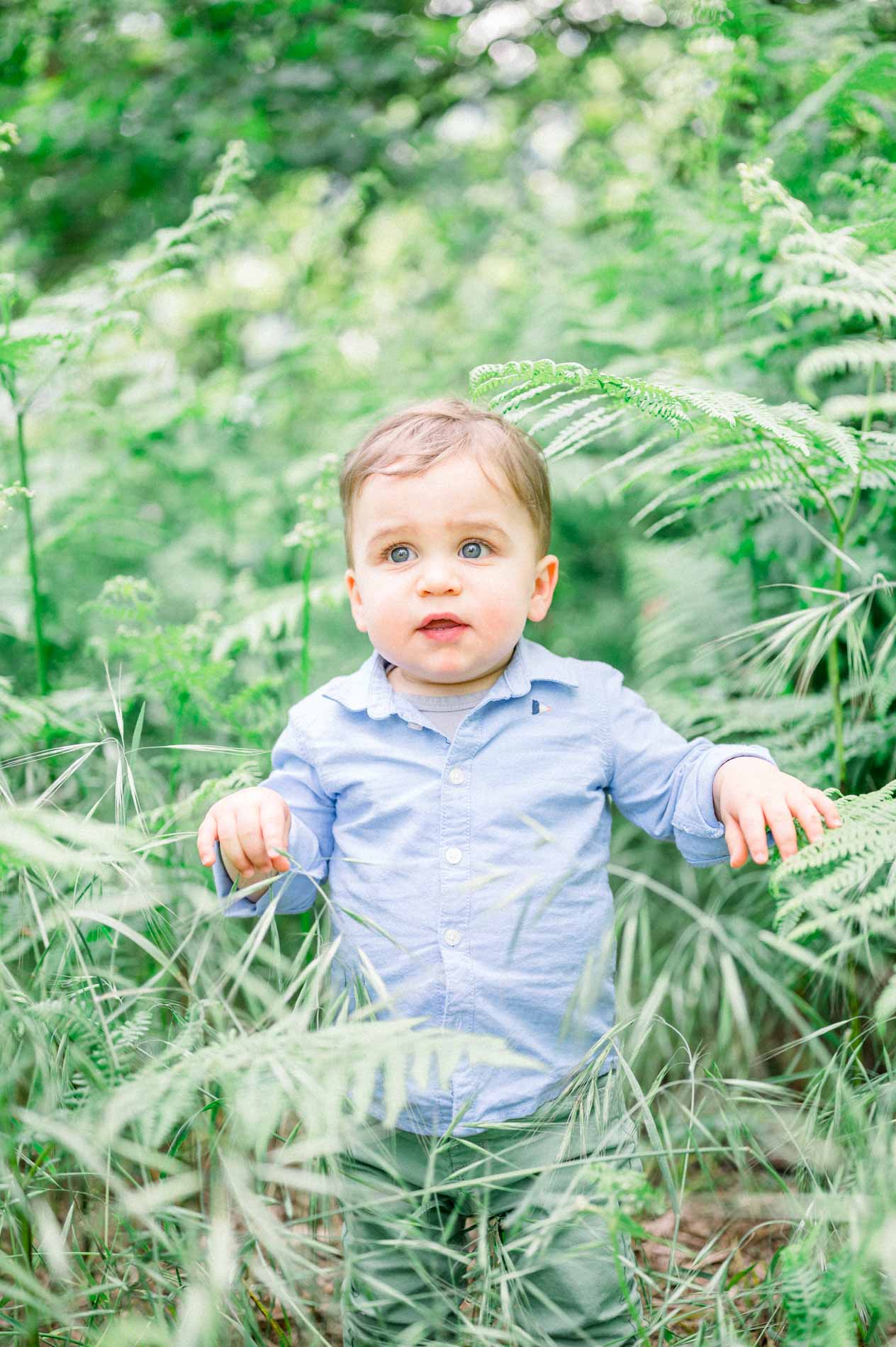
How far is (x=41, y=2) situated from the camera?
13.3ft

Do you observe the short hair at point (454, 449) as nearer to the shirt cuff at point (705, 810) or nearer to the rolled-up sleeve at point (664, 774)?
the rolled-up sleeve at point (664, 774)

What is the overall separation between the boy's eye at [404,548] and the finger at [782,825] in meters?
0.63

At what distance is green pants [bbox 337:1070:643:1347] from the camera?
4.83 ft

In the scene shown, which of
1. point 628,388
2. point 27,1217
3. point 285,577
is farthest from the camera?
point 285,577

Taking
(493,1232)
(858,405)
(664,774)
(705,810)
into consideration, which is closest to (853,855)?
(705,810)

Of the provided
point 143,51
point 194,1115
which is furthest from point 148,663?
point 143,51

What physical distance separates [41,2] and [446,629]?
375cm

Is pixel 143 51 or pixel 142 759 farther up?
pixel 143 51

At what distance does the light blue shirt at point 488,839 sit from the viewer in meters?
1.68

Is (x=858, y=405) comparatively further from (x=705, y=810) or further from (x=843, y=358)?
(x=705, y=810)

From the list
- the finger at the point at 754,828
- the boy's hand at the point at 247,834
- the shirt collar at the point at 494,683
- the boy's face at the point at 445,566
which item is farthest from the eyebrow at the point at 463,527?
the finger at the point at 754,828

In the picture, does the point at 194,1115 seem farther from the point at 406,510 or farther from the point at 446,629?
the point at 406,510

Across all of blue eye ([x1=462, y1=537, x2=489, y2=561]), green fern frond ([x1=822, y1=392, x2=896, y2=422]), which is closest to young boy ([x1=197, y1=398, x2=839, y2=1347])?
blue eye ([x1=462, y1=537, x2=489, y2=561])

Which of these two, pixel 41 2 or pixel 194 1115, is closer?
pixel 194 1115
